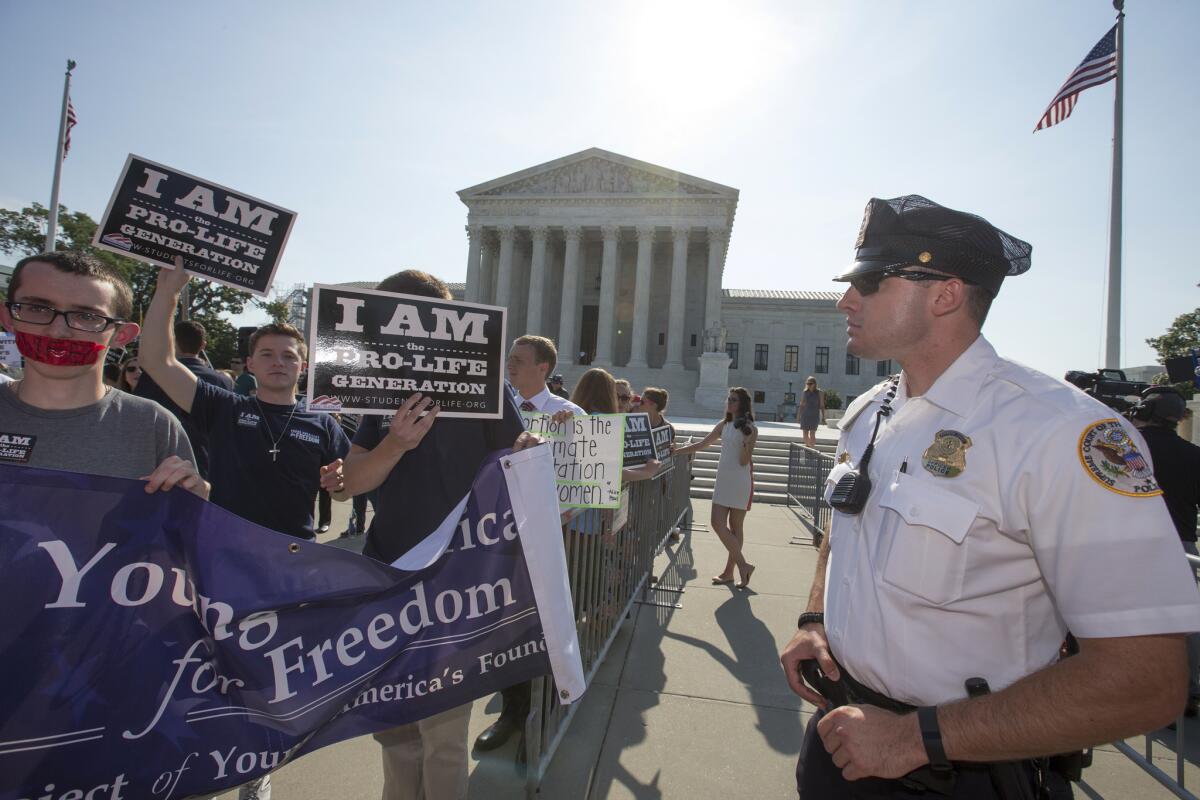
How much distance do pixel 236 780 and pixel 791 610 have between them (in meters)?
5.03

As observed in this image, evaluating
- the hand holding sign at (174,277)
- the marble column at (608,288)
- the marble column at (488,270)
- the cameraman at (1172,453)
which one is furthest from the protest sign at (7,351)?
the marble column at (488,270)

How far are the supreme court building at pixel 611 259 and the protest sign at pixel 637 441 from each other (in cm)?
3139

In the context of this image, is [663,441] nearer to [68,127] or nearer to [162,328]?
[162,328]

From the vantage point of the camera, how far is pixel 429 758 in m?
2.21

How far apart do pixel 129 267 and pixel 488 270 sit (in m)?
21.8

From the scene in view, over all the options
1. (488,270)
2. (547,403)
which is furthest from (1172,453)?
(488,270)

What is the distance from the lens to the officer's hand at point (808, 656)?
5.67 feet

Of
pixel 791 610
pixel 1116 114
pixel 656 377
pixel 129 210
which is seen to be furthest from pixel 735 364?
pixel 129 210

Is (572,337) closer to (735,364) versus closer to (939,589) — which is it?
(735,364)

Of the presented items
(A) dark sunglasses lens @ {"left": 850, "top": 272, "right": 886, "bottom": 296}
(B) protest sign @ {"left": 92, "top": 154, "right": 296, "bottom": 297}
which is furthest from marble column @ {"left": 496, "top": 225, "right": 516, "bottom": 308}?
(A) dark sunglasses lens @ {"left": 850, "top": 272, "right": 886, "bottom": 296}

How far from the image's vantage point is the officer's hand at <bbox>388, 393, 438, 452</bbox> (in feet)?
7.23

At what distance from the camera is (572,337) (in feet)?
137

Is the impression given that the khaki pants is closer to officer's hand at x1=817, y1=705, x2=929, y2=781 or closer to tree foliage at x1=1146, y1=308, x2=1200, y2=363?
officer's hand at x1=817, y1=705, x2=929, y2=781

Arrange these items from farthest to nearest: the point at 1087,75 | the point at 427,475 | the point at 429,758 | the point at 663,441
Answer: the point at 1087,75
the point at 663,441
the point at 427,475
the point at 429,758
